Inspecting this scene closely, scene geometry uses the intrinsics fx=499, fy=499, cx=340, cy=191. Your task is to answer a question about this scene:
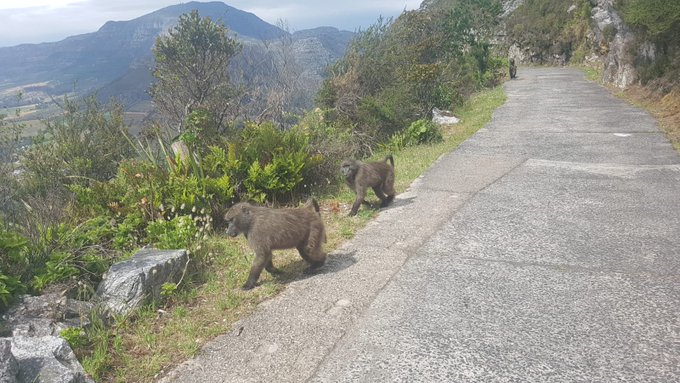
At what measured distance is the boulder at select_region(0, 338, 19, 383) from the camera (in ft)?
8.88

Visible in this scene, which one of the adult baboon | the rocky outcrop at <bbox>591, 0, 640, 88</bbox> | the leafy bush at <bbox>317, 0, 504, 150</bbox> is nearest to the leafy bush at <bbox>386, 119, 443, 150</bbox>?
the leafy bush at <bbox>317, 0, 504, 150</bbox>

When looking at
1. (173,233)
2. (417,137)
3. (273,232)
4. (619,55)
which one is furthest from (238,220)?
(619,55)

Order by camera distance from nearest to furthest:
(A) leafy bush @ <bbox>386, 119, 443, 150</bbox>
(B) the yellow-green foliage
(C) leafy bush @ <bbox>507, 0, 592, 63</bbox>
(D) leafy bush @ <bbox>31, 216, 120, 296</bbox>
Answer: (D) leafy bush @ <bbox>31, 216, 120, 296</bbox> < (A) leafy bush @ <bbox>386, 119, 443, 150</bbox> < (B) the yellow-green foliage < (C) leafy bush @ <bbox>507, 0, 592, 63</bbox>

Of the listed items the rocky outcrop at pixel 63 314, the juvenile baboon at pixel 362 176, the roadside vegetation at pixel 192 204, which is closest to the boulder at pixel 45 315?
the rocky outcrop at pixel 63 314

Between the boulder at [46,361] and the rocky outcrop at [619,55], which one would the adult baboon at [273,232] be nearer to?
the boulder at [46,361]

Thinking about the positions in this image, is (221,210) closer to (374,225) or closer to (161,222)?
(161,222)

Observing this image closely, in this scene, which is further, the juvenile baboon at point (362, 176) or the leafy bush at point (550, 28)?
the leafy bush at point (550, 28)

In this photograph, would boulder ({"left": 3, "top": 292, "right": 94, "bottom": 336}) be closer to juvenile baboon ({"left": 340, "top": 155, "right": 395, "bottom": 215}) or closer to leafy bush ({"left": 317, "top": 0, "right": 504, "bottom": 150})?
juvenile baboon ({"left": 340, "top": 155, "right": 395, "bottom": 215})

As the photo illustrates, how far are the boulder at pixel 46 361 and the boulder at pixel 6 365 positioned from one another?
161 mm

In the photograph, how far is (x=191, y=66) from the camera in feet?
79.4

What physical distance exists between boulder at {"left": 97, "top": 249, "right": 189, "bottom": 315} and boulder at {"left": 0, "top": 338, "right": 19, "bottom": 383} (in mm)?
1369

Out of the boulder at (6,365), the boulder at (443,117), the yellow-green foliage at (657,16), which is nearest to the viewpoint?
the boulder at (6,365)

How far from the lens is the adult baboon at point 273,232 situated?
15.1 ft

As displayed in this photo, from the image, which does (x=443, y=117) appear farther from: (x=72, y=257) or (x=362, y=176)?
(x=72, y=257)
